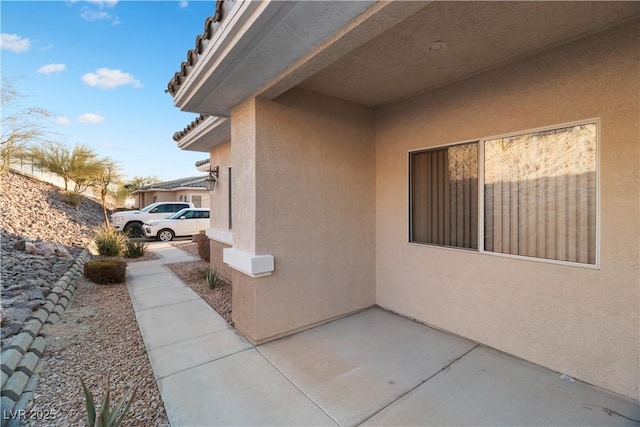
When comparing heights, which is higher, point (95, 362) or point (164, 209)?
point (164, 209)

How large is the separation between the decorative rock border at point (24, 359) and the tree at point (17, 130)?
7.25 meters

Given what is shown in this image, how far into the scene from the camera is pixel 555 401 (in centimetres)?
248

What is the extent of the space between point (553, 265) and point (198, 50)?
4636mm

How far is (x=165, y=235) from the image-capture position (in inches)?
537

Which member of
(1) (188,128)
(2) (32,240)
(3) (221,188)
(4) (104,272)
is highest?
(1) (188,128)

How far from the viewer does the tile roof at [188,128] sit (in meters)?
6.00

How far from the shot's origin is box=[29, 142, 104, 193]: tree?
1305 centimetres

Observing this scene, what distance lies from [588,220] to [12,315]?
7.10 m

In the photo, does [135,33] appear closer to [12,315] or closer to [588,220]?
[12,315]

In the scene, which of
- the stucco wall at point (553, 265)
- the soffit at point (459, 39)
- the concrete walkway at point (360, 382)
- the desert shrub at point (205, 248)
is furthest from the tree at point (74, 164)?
the stucco wall at point (553, 265)

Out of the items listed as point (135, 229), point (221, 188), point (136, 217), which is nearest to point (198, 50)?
point (221, 188)

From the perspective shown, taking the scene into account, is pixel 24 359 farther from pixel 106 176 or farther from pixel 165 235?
pixel 106 176

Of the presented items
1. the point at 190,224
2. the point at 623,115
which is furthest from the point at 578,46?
the point at 190,224

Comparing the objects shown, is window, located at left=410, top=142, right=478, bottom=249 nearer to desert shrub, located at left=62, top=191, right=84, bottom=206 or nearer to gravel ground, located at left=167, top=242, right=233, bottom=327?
gravel ground, located at left=167, top=242, right=233, bottom=327
